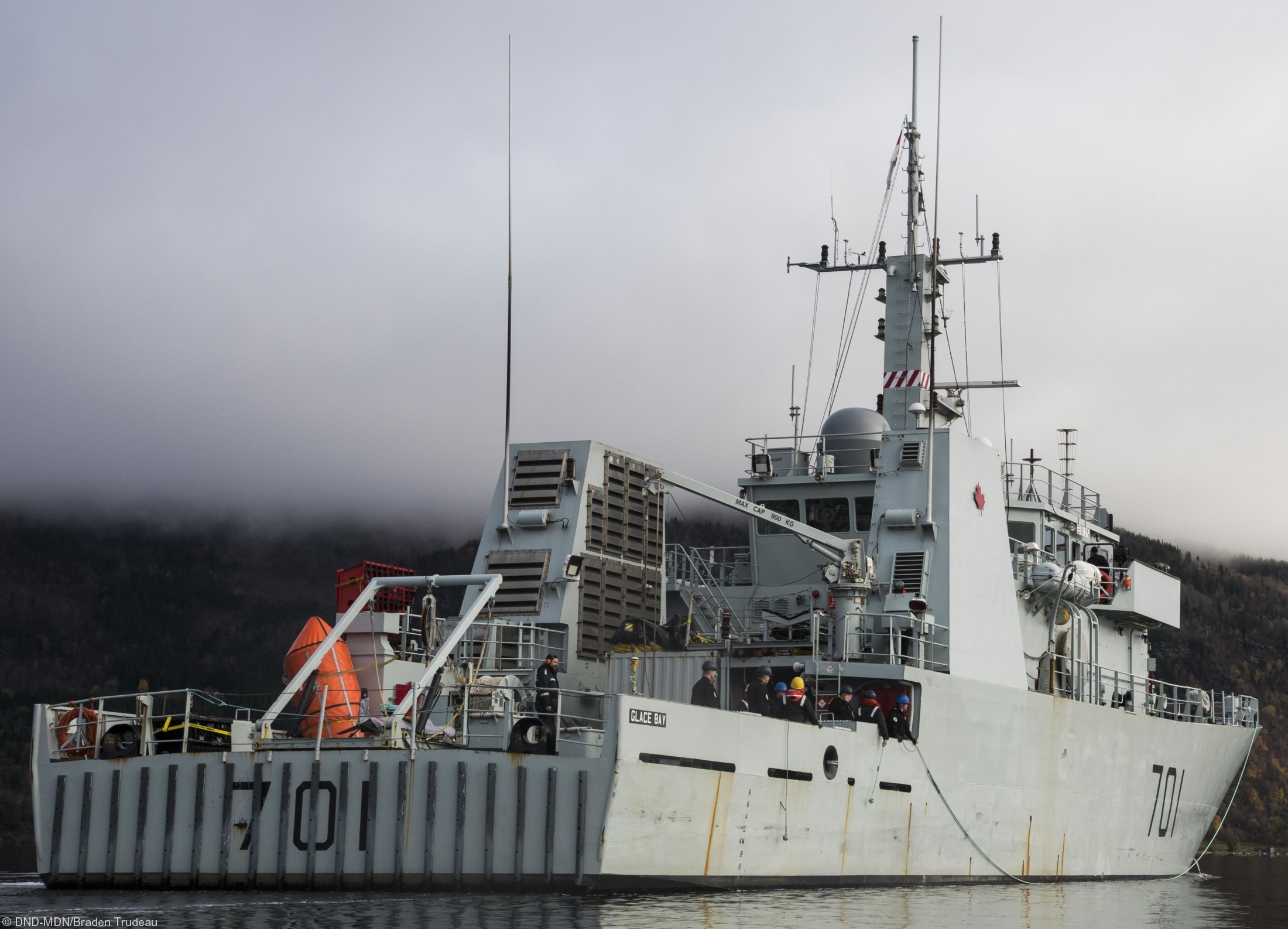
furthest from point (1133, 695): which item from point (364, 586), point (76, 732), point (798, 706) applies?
point (76, 732)

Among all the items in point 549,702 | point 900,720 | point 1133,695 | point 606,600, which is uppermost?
point 606,600

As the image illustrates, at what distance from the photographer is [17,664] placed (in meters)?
142

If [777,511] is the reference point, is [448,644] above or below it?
below

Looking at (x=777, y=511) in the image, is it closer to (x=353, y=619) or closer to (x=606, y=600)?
(x=606, y=600)

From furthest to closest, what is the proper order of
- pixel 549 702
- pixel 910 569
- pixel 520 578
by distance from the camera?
pixel 910 569 → pixel 520 578 → pixel 549 702

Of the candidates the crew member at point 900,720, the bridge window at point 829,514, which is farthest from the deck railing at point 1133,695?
the crew member at point 900,720

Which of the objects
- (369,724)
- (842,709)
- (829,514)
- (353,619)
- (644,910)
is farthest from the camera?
(829,514)

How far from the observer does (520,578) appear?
2272cm

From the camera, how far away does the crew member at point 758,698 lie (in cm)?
2036

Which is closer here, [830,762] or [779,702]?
[830,762]

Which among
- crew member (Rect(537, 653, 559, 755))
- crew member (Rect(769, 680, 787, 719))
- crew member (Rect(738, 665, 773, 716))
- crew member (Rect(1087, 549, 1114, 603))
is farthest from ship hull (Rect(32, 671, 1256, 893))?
crew member (Rect(1087, 549, 1114, 603))

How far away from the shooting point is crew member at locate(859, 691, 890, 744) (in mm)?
20859

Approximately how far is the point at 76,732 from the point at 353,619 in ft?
12.1

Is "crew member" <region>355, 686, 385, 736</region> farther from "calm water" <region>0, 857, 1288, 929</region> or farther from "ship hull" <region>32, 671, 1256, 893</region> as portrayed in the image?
"calm water" <region>0, 857, 1288, 929</region>
